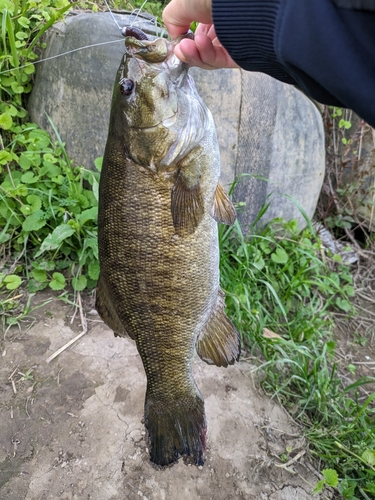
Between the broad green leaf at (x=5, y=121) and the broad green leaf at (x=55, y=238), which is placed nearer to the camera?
the broad green leaf at (x=55, y=238)

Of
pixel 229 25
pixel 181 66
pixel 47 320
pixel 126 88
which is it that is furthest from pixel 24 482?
pixel 229 25

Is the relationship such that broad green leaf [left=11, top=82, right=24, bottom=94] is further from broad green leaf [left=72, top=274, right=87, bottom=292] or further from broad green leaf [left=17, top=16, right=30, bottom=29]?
broad green leaf [left=72, top=274, right=87, bottom=292]

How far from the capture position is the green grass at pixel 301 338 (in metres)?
2.32

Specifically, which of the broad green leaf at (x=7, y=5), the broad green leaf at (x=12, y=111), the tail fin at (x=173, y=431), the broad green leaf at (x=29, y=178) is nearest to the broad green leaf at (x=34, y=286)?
the broad green leaf at (x=29, y=178)

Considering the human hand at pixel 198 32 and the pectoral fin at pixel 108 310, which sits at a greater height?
the human hand at pixel 198 32

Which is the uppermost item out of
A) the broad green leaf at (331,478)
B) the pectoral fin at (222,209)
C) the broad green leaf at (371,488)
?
the pectoral fin at (222,209)

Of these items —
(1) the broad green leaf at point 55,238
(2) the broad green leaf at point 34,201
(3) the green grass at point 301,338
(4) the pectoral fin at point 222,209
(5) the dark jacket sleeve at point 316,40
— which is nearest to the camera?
(5) the dark jacket sleeve at point 316,40

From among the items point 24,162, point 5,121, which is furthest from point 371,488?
point 5,121

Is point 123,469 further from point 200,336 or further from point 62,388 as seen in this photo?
point 200,336

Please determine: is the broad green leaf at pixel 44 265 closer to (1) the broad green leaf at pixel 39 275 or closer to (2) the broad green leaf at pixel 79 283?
(1) the broad green leaf at pixel 39 275

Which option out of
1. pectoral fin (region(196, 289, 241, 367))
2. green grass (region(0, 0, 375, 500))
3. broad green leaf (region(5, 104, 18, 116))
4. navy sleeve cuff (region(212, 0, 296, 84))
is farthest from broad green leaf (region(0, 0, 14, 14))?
pectoral fin (region(196, 289, 241, 367))

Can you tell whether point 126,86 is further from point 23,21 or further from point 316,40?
point 23,21

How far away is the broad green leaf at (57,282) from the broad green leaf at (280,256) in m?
1.75

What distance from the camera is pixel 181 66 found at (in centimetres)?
144
